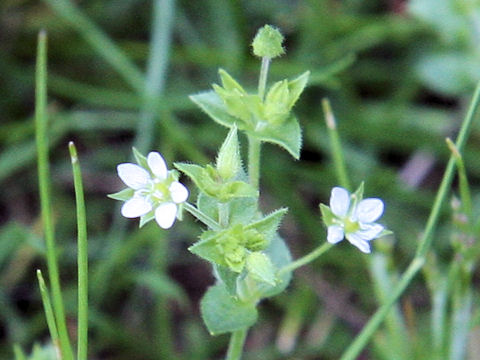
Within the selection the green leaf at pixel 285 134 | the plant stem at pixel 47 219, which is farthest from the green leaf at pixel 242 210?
the plant stem at pixel 47 219

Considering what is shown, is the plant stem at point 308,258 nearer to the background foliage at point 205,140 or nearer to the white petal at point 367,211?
the white petal at point 367,211

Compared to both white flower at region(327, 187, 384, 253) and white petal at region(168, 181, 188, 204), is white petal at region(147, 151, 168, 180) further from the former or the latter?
white flower at region(327, 187, 384, 253)

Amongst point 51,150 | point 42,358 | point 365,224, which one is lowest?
point 42,358

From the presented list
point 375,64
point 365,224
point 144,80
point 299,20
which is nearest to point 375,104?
point 375,64

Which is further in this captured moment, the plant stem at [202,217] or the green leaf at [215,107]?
the green leaf at [215,107]

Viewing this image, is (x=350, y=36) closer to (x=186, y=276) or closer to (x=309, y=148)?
(x=309, y=148)

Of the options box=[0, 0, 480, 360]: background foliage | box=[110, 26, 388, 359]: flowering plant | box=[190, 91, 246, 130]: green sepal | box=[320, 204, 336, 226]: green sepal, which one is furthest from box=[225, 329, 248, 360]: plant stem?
Result: box=[0, 0, 480, 360]: background foliage
